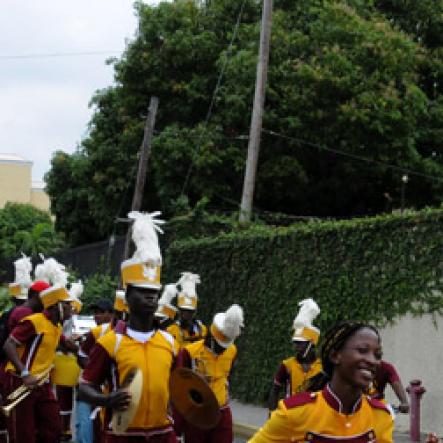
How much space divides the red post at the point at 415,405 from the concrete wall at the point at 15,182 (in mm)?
78960

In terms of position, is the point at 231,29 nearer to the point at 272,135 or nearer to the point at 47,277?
the point at 272,135

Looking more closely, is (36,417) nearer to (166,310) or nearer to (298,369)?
(298,369)

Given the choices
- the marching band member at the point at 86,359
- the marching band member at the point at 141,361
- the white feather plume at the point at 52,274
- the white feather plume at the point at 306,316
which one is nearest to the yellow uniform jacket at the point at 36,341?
the marching band member at the point at 86,359

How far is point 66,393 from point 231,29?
20673mm

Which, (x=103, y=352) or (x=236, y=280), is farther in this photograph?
(x=236, y=280)

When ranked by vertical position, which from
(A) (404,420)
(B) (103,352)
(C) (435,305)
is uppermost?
(B) (103,352)

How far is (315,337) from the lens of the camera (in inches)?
482

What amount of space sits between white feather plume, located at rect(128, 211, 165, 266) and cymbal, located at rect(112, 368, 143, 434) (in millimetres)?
900

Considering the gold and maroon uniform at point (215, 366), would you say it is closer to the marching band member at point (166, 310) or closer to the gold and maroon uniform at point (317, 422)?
the marching band member at point (166, 310)

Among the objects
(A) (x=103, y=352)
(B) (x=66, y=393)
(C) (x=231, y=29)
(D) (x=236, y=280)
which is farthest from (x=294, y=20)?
(A) (x=103, y=352)

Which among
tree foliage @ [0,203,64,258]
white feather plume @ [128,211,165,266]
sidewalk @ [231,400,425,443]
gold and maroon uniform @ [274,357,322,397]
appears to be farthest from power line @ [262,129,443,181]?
white feather plume @ [128,211,165,266]

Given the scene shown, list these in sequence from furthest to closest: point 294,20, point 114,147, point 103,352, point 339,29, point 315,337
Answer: point 114,147, point 294,20, point 339,29, point 315,337, point 103,352

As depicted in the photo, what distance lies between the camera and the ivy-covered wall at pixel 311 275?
16.2 metres

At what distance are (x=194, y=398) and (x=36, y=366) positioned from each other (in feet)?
12.6
